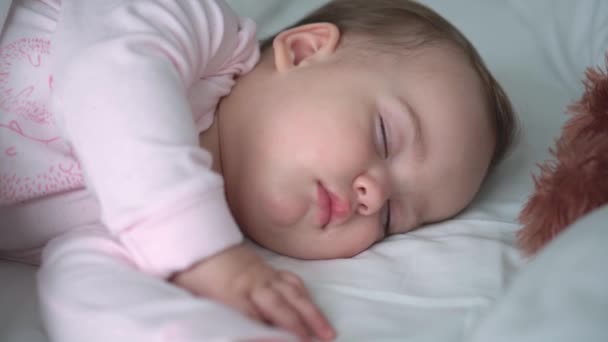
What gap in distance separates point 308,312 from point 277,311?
47 millimetres

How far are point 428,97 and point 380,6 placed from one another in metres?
0.33

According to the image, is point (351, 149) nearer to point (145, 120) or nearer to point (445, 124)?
point (445, 124)

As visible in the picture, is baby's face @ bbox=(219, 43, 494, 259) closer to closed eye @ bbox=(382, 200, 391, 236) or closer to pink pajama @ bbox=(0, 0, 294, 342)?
closed eye @ bbox=(382, 200, 391, 236)

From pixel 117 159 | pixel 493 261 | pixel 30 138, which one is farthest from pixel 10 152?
pixel 493 261

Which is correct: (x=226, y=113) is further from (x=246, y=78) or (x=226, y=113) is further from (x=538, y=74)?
(x=538, y=74)

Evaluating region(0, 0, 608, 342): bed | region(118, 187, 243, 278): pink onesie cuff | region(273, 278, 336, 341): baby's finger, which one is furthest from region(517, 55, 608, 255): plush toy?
region(118, 187, 243, 278): pink onesie cuff

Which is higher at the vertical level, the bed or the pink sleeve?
the pink sleeve

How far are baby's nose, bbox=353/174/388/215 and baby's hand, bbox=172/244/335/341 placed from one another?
225 millimetres

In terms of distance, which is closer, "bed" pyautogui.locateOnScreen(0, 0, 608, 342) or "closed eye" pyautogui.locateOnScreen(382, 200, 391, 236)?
"bed" pyautogui.locateOnScreen(0, 0, 608, 342)

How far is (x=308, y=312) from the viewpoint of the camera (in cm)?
79

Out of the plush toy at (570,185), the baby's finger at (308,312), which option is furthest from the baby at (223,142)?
the plush toy at (570,185)

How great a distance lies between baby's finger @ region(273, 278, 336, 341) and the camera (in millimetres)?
790

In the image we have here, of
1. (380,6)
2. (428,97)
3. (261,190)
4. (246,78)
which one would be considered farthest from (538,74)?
(261,190)

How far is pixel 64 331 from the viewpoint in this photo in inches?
30.2
